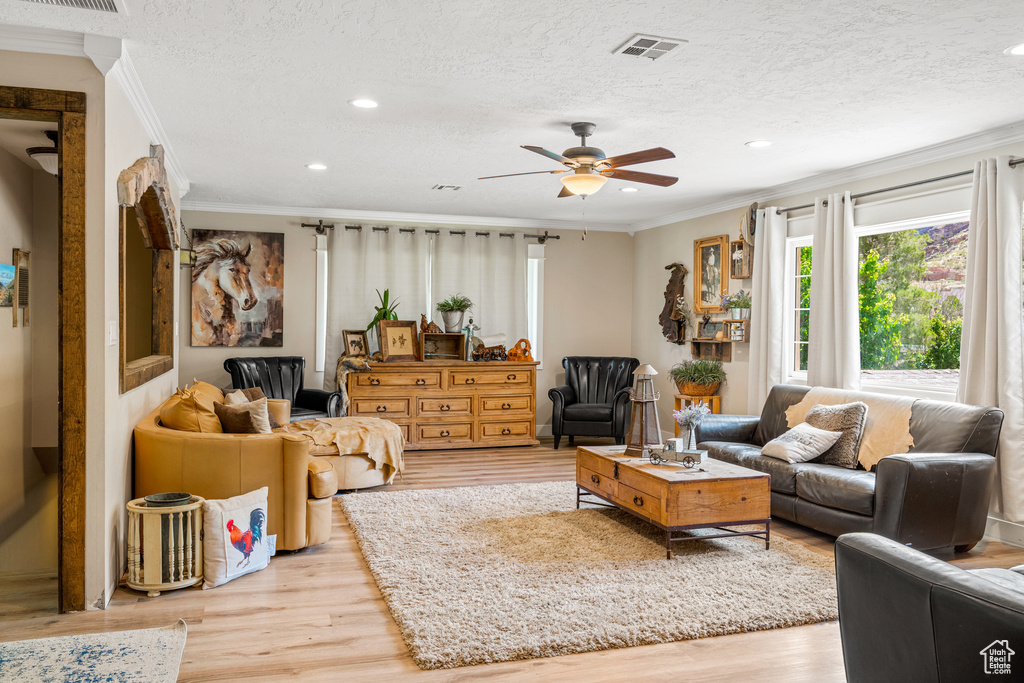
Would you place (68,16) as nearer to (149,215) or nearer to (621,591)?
(149,215)

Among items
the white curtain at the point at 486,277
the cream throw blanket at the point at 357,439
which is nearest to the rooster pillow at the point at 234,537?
the cream throw blanket at the point at 357,439

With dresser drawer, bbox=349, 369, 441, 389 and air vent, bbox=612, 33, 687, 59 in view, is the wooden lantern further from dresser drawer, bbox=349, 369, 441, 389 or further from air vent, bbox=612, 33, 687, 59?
dresser drawer, bbox=349, 369, 441, 389

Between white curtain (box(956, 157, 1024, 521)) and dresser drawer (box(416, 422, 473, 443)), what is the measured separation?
180 inches

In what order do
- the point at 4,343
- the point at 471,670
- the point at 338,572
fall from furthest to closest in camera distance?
the point at 4,343 → the point at 338,572 → the point at 471,670

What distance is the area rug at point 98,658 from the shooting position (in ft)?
4.25

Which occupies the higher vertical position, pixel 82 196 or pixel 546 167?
pixel 546 167

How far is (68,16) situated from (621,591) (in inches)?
134

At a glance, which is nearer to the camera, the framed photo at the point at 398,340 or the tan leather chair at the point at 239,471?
the tan leather chair at the point at 239,471

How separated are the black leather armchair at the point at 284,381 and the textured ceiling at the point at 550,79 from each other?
214cm

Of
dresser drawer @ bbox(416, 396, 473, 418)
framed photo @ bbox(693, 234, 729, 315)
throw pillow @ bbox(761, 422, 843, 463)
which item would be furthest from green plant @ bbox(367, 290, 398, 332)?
throw pillow @ bbox(761, 422, 843, 463)

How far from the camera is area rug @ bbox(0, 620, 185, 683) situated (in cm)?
130

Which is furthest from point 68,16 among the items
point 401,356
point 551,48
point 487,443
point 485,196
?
point 487,443

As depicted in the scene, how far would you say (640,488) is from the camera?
4.22 m

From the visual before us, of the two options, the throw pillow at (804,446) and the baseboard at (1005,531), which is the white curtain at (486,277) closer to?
the throw pillow at (804,446)
